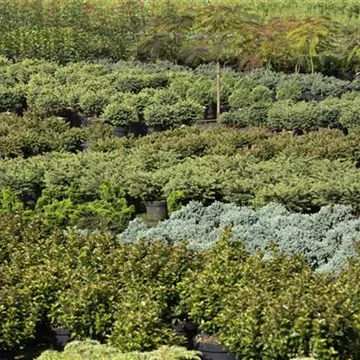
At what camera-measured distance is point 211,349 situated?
796 cm

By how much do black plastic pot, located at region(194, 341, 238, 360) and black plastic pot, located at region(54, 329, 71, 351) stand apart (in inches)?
48.8

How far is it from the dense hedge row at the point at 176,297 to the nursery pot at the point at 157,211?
2.99 metres

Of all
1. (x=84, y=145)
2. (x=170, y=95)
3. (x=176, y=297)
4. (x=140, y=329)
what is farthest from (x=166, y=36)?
(x=140, y=329)

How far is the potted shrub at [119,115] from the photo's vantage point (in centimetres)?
1908

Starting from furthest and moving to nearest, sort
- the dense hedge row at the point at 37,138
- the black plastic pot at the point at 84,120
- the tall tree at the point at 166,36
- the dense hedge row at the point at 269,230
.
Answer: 1. the tall tree at the point at 166,36
2. the black plastic pot at the point at 84,120
3. the dense hedge row at the point at 37,138
4. the dense hedge row at the point at 269,230

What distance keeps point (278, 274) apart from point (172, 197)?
12.9 ft

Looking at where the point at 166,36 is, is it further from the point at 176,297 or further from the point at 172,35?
the point at 176,297

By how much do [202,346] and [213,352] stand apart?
0.42 ft

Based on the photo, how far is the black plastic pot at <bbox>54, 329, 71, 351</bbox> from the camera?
8.38m

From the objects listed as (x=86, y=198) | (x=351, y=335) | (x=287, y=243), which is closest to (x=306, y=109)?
(x=86, y=198)

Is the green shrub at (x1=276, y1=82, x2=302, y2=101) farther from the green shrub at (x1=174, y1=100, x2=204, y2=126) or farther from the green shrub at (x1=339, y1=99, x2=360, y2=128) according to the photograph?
the green shrub at (x1=174, y1=100, x2=204, y2=126)

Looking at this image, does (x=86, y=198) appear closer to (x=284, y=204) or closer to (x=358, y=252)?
(x=284, y=204)

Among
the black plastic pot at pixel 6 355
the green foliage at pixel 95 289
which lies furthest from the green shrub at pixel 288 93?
the black plastic pot at pixel 6 355

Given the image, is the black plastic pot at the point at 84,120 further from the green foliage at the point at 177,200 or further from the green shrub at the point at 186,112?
the green foliage at the point at 177,200
